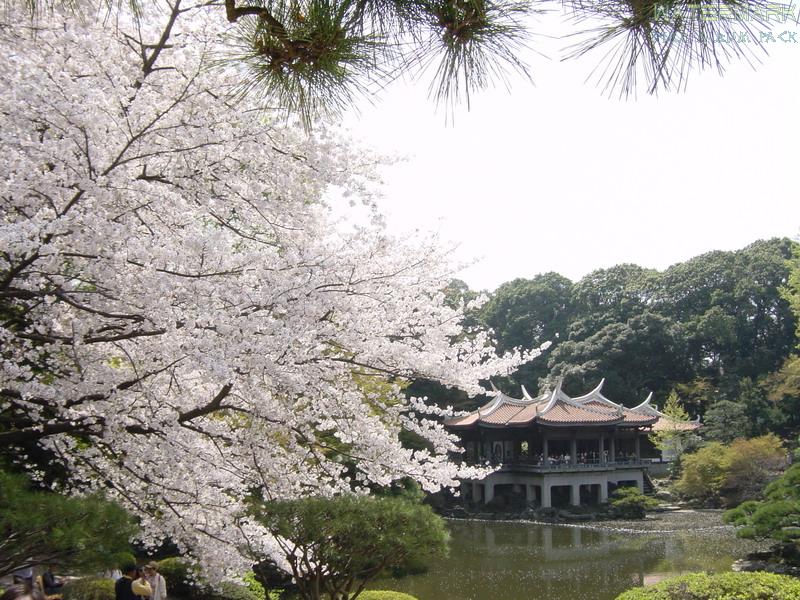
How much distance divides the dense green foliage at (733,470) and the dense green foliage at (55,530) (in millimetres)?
23549

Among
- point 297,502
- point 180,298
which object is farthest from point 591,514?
point 180,298

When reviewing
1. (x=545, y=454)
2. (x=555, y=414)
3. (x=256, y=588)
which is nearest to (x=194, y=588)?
(x=256, y=588)

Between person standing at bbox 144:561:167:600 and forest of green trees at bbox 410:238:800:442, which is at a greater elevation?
forest of green trees at bbox 410:238:800:442

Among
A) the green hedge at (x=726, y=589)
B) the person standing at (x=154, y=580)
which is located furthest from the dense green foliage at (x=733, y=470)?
the person standing at (x=154, y=580)

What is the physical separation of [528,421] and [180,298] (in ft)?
74.3

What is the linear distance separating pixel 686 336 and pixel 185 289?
3645 cm

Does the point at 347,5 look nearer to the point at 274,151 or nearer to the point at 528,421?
the point at 274,151

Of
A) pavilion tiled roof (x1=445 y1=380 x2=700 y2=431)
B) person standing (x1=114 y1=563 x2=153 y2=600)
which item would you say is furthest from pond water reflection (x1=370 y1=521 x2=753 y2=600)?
person standing (x1=114 y1=563 x2=153 y2=600)

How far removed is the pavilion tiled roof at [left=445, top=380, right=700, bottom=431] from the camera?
26422 millimetres

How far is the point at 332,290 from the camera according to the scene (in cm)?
518

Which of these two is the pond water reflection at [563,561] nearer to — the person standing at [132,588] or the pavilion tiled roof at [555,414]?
the pavilion tiled roof at [555,414]

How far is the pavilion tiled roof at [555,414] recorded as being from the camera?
26422 mm

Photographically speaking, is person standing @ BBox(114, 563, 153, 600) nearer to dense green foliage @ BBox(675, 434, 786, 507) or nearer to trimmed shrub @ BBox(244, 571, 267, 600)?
trimmed shrub @ BBox(244, 571, 267, 600)

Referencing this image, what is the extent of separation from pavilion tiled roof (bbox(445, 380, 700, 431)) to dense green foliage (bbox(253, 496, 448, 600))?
65.4 ft
